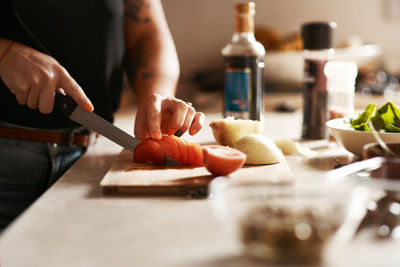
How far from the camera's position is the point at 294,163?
1107mm

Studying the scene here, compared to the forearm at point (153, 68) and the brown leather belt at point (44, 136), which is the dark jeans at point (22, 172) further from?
the forearm at point (153, 68)

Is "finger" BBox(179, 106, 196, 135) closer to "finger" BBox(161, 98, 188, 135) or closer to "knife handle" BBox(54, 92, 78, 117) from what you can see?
"finger" BBox(161, 98, 188, 135)

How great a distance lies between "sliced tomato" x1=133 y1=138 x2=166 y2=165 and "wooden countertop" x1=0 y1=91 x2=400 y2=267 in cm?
14

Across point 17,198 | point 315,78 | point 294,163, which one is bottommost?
point 17,198

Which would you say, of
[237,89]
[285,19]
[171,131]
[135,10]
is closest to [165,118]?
[171,131]

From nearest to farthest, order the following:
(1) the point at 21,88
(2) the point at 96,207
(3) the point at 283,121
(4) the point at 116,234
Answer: (4) the point at 116,234 < (2) the point at 96,207 < (1) the point at 21,88 < (3) the point at 283,121

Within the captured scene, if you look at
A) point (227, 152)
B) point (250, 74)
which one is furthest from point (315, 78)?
point (227, 152)

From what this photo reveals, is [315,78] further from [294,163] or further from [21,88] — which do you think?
[21,88]

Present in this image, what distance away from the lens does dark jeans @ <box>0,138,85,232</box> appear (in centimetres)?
127

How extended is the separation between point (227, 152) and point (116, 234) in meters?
0.30

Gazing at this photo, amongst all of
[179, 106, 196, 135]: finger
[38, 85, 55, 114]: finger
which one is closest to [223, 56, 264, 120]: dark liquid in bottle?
[179, 106, 196, 135]: finger

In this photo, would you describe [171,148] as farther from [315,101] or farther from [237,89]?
[315,101]

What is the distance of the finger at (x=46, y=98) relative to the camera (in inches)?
41.5

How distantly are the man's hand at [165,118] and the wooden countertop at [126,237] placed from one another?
0.69ft
